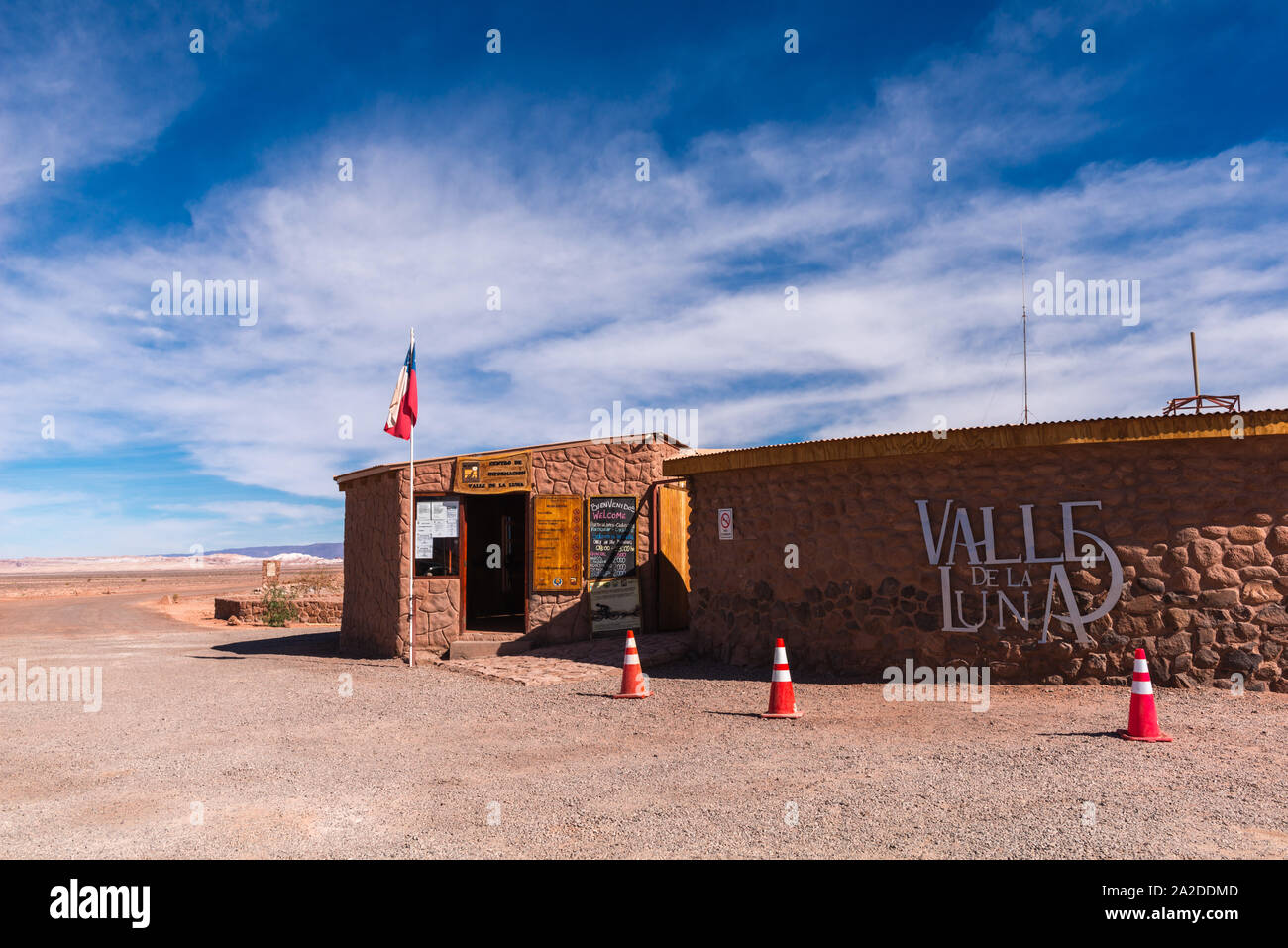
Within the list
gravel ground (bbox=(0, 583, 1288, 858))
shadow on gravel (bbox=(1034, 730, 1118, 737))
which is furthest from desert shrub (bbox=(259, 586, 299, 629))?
shadow on gravel (bbox=(1034, 730, 1118, 737))

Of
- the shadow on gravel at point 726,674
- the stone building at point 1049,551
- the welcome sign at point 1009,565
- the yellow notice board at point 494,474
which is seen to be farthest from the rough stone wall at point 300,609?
the welcome sign at point 1009,565

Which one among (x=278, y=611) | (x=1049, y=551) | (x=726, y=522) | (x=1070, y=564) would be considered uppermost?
(x=726, y=522)

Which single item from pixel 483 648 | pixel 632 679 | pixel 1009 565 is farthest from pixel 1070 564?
pixel 483 648

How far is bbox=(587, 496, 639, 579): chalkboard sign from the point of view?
43.6 ft

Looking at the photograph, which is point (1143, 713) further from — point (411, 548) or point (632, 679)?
point (411, 548)

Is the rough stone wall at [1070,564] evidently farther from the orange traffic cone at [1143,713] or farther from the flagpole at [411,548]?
the flagpole at [411,548]

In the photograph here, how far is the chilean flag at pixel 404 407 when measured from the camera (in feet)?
40.5

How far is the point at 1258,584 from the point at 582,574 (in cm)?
869

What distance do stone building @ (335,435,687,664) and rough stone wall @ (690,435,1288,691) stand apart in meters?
3.92

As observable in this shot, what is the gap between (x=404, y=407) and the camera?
40.6ft

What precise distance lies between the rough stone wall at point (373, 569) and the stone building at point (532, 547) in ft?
0.08

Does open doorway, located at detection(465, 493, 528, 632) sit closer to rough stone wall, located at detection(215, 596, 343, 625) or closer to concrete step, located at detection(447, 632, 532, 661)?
rough stone wall, located at detection(215, 596, 343, 625)

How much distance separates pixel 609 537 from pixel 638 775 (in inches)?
308

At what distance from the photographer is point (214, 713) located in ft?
27.7
